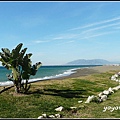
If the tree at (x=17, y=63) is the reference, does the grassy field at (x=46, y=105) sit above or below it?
below

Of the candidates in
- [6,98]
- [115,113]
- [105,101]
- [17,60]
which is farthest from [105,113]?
[17,60]

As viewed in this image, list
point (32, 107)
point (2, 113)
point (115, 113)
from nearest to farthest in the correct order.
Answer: point (115, 113) < point (2, 113) < point (32, 107)

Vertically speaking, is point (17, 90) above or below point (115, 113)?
above

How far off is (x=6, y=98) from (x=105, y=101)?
380 inches

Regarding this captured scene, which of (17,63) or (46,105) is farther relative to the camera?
(17,63)

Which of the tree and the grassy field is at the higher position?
the tree

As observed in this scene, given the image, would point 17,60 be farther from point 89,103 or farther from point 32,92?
point 89,103

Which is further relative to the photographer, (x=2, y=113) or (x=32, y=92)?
(x=32, y=92)

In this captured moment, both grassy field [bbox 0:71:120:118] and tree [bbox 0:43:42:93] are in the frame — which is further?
tree [bbox 0:43:42:93]

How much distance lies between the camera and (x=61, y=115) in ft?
56.7

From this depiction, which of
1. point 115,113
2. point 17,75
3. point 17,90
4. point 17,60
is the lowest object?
point 115,113

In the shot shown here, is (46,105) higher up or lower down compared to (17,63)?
lower down

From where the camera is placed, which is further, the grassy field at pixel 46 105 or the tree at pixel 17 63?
the tree at pixel 17 63

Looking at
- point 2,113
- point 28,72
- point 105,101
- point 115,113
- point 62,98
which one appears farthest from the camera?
point 28,72
